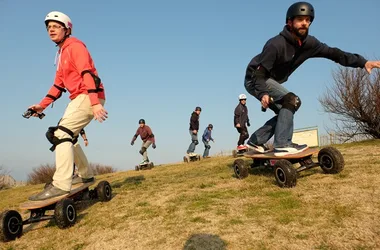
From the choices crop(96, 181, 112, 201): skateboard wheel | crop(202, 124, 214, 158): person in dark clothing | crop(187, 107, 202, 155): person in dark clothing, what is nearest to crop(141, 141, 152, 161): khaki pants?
crop(187, 107, 202, 155): person in dark clothing

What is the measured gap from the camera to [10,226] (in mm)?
3836

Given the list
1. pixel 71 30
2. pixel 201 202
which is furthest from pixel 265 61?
pixel 71 30

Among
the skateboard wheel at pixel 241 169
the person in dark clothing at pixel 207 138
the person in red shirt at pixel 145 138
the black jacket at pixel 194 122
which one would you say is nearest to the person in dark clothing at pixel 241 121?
the black jacket at pixel 194 122

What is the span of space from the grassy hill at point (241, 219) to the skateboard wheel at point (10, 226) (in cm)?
9

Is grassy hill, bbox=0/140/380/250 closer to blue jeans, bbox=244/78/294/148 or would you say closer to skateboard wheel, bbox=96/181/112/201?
skateboard wheel, bbox=96/181/112/201

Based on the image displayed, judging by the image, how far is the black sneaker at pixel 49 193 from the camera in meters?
4.10

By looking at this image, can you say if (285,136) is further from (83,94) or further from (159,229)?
(83,94)

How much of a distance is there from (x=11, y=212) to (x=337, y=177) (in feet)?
14.6

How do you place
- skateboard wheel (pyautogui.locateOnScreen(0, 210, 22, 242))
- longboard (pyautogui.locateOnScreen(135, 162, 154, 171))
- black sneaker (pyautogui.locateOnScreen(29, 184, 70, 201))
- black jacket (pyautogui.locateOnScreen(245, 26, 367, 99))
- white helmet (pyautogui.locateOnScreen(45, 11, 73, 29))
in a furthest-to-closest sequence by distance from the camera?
1. longboard (pyautogui.locateOnScreen(135, 162, 154, 171))
2. black jacket (pyautogui.locateOnScreen(245, 26, 367, 99))
3. white helmet (pyautogui.locateOnScreen(45, 11, 73, 29))
4. black sneaker (pyautogui.locateOnScreen(29, 184, 70, 201))
5. skateboard wheel (pyautogui.locateOnScreen(0, 210, 22, 242))

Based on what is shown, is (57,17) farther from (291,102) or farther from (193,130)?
(193,130)

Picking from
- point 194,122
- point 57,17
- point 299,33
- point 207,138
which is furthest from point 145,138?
point 299,33

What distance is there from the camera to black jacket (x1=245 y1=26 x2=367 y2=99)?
482 cm

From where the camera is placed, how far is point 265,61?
4.84 metres

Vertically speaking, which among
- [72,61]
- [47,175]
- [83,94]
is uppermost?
[72,61]
